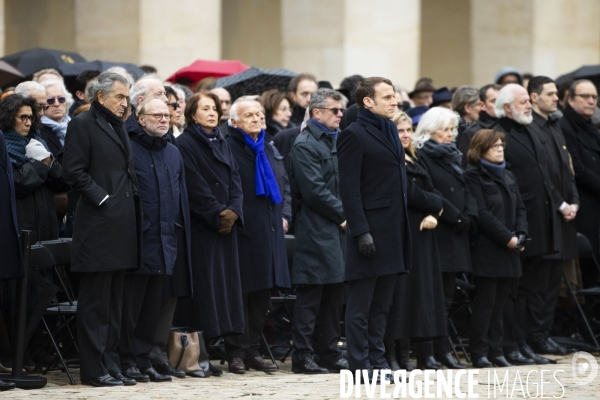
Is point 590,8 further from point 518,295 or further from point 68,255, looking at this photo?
point 68,255

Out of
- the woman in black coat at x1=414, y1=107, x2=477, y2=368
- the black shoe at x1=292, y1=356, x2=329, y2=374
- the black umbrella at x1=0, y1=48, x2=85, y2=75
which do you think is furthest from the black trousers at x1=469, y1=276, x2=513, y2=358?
the black umbrella at x1=0, y1=48, x2=85, y2=75

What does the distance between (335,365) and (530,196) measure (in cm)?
289

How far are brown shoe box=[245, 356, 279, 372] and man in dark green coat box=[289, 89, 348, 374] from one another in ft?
0.63

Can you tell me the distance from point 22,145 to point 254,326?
2.58 meters

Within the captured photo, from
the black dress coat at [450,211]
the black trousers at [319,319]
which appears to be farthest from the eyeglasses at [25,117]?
the black dress coat at [450,211]

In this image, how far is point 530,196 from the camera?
13.3 m

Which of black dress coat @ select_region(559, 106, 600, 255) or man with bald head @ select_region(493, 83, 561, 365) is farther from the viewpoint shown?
black dress coat @ select_region(559, 106, 600, 255)

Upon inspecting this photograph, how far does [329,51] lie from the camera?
69.3ft

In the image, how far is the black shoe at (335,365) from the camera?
11758 mm

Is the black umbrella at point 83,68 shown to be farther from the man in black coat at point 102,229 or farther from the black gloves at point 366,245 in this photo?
the black gloves at point 366,245

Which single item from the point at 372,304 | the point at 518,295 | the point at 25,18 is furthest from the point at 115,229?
the point at 25,18

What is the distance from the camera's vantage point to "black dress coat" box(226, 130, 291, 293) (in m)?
11.7

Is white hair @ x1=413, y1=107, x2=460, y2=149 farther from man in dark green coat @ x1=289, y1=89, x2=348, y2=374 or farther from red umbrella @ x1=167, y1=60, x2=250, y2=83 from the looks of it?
red umbrella @ x1=167, y1=60, x2=250, y2=83

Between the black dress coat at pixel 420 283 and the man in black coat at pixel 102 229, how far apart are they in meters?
2.48
